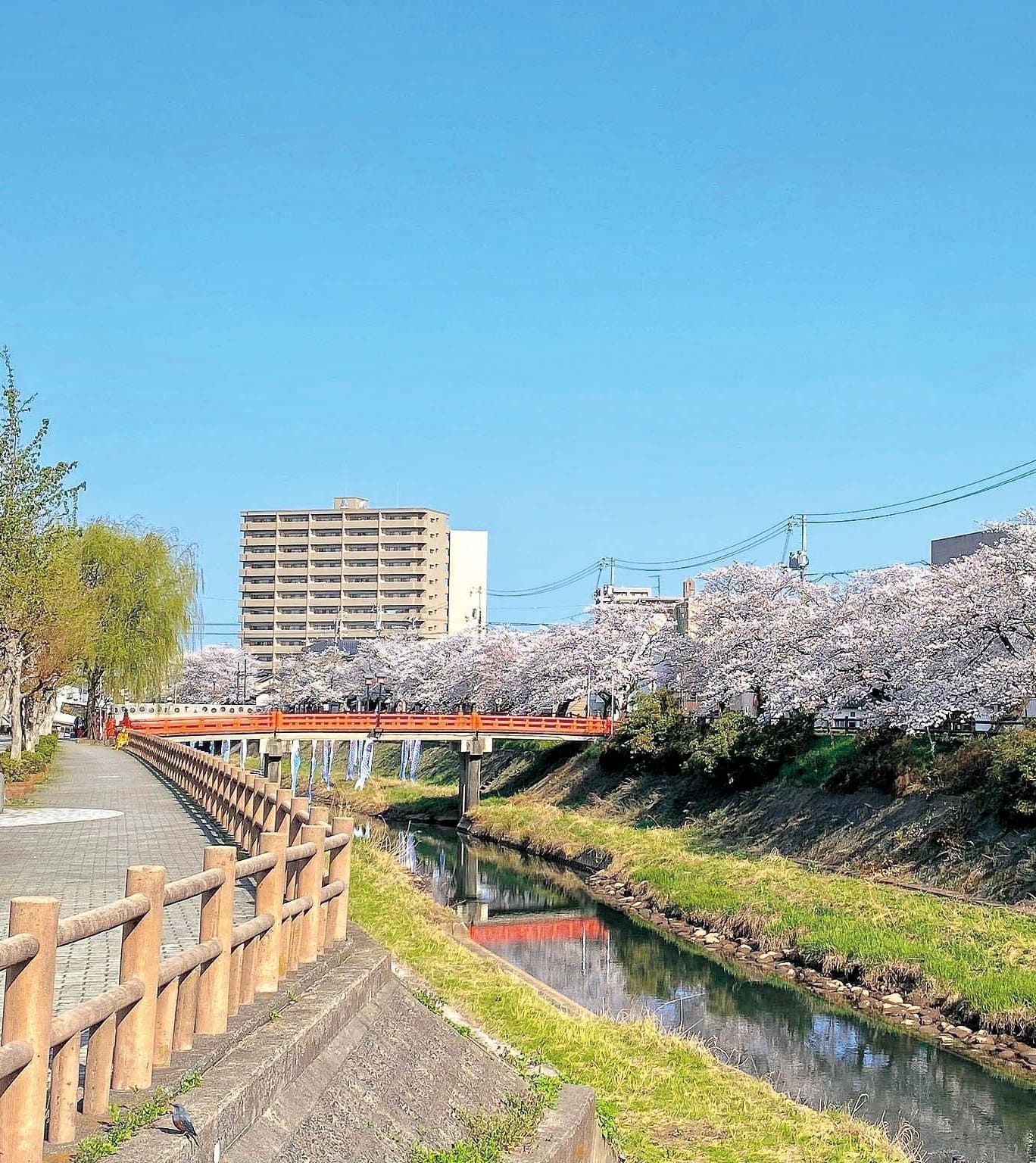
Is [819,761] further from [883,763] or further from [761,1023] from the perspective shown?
[761,1023]

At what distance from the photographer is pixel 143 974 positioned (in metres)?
6.64

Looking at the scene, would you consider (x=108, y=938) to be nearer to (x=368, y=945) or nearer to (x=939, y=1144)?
(x=368, y=945)

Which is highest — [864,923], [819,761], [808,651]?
[808,651]

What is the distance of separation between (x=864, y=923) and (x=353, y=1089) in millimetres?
23382

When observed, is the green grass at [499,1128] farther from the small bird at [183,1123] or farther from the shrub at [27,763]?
the shrub at [27,763]

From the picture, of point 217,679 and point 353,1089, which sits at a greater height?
point 217,679

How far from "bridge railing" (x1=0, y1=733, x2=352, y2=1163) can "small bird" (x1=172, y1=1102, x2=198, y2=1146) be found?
417mm

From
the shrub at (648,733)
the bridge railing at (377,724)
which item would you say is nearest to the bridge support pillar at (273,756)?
the bridge railing at (377,724)

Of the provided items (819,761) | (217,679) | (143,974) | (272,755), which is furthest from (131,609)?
(217,679)

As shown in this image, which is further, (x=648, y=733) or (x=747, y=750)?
(x=648, y=733)

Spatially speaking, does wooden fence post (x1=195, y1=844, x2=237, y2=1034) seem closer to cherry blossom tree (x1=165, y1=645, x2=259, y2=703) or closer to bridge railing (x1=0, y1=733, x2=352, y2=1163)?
bridge railing (x1=0, y1=733, x2=352, y2=1163)

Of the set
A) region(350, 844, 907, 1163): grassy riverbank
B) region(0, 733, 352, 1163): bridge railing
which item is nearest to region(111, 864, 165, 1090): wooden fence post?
region(0, 733, 352, 1163): bridge railing

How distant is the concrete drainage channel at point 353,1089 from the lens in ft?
22.7

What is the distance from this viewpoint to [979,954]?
26109 millimetres
